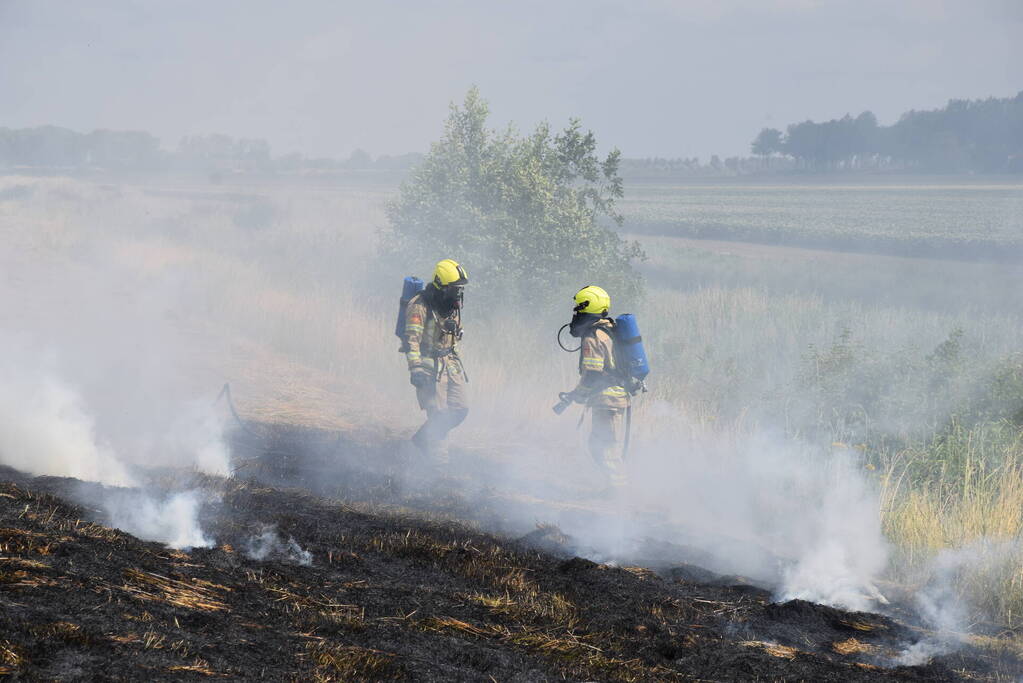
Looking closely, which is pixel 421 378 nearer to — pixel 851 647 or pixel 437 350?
pixel 437 350

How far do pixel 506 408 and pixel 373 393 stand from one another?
2.19 meters

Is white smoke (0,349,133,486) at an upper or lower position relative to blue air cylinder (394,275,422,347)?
lower

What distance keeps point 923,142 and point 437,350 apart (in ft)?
220

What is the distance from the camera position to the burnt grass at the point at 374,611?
4043 mm

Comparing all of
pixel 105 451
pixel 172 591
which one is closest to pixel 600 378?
pixel 105 451

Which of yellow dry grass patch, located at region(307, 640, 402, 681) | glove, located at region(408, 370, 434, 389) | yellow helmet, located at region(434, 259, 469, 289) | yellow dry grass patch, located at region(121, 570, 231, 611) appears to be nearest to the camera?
yellow dry grass patch, located at region(307, 640, 402, 681)

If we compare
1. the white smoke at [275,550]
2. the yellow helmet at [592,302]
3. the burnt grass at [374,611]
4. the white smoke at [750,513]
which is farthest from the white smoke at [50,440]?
the yellow helmet at [592,302]

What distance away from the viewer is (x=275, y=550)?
6.00 metres

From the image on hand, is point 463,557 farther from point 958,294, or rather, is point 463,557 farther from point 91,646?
point 958,294

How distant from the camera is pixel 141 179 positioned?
212ft

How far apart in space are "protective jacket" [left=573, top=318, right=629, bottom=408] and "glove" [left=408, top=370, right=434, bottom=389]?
1623 millimetres

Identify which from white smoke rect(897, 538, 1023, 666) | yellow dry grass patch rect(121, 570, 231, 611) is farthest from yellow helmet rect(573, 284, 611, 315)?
yellow dry grass patch rect(121, 570, 231, 611)

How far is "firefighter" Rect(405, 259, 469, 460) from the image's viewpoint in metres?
9.40

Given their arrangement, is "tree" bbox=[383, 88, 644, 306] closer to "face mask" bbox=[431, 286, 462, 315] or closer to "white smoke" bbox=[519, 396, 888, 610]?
"white smoke" bbox=[519, 396, 888, 610]
